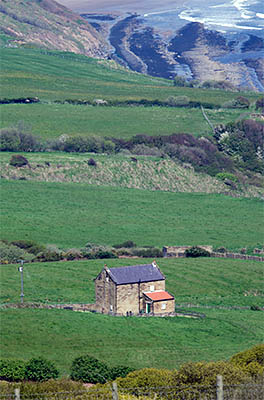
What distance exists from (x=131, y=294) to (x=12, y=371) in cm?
2209

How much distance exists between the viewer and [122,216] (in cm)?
10656

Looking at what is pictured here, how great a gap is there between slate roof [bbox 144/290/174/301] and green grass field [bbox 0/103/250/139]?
74726 mm

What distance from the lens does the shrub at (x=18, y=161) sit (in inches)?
4783

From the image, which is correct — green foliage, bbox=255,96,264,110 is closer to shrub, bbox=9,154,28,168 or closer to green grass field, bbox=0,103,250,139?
green grass field, bbox=0,103,250,139

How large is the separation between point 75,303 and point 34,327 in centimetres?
968

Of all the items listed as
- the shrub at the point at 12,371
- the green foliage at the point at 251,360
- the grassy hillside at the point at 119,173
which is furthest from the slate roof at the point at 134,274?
the grassy hillside at the point at 119,173

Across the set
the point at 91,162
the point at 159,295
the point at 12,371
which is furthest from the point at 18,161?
the point at 12,371

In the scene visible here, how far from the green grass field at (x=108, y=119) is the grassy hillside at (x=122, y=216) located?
28.5 metres

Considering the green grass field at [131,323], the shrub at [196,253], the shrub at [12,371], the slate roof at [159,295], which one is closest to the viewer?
the shrub at [12,371]

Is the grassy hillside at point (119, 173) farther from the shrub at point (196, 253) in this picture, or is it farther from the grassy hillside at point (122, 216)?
the shrub at point (196, 253)

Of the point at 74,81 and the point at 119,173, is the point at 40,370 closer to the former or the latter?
the point at 119,173

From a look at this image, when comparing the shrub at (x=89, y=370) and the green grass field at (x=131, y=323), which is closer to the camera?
the shrub at (x=89, y=370)

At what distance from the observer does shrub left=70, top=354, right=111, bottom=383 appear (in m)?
46.9

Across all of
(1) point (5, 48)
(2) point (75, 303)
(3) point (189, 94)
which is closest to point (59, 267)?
(2) point (75, 303)
